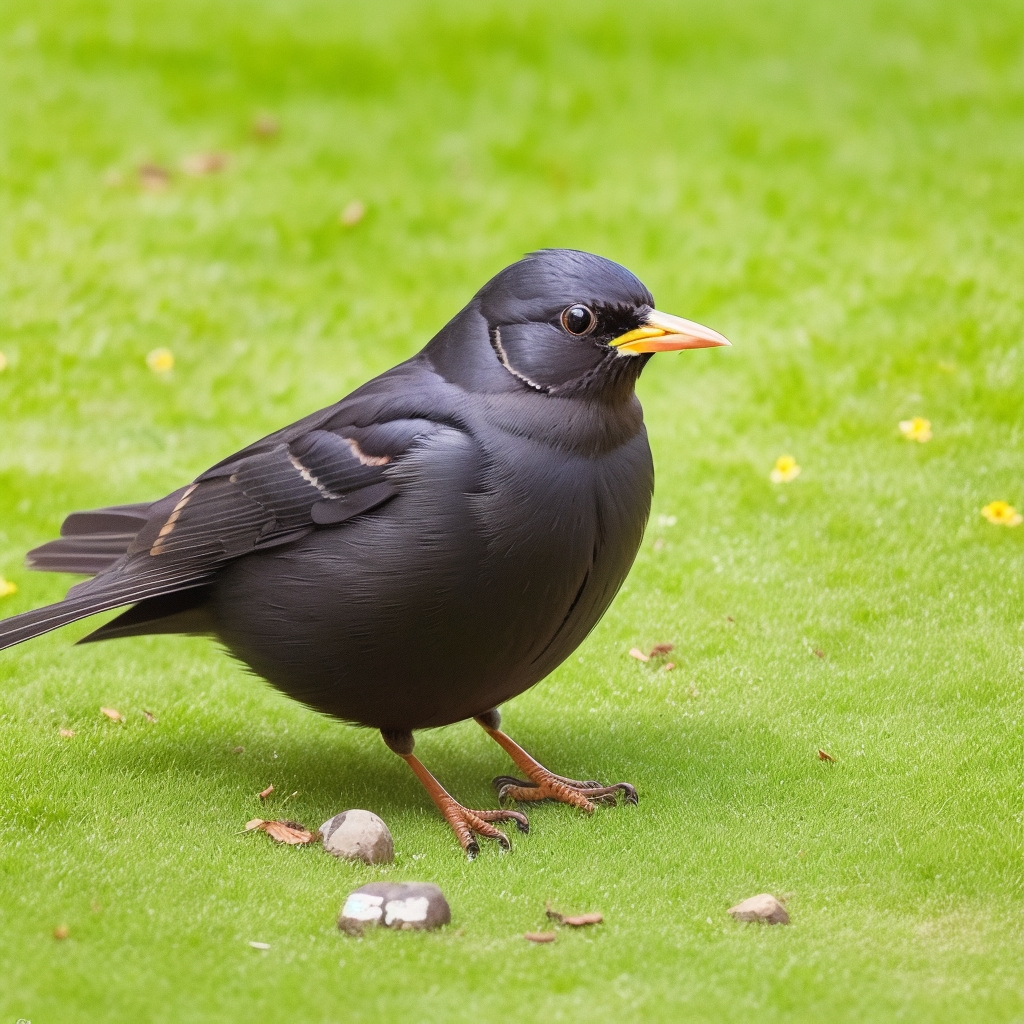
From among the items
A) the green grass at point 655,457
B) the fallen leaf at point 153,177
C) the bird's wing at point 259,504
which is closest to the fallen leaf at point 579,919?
the green grass at point 655,457

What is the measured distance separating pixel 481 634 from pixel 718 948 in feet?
3.53

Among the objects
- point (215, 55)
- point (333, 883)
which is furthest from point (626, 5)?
A: point (333, 883)

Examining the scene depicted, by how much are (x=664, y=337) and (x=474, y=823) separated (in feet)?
5.15

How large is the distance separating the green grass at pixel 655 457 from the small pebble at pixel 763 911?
0.29 ft

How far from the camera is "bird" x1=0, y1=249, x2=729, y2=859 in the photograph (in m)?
3.92

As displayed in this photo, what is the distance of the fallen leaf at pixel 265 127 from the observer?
9.37 meters

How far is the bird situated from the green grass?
0.49 m

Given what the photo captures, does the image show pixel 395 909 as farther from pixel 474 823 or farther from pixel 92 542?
pixel 92 542

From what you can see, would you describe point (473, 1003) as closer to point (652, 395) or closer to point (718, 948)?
point (718, 948)

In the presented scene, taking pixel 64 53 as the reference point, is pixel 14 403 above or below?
→ below

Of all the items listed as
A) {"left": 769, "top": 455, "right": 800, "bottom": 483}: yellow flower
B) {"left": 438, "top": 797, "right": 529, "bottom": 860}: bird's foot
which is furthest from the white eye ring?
{"left": 769, "top": 455, "right": 800, "bottom": 483}: yellow flower

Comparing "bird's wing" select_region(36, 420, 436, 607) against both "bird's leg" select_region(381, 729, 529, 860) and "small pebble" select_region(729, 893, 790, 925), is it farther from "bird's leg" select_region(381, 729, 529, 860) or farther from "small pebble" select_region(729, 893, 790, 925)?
"small pebble" select_region(729, 893, 790, 925)

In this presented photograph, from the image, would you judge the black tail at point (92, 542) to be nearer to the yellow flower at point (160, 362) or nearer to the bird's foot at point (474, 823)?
the bird's foot at point (474, 823)

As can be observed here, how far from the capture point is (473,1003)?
10.4 ft
